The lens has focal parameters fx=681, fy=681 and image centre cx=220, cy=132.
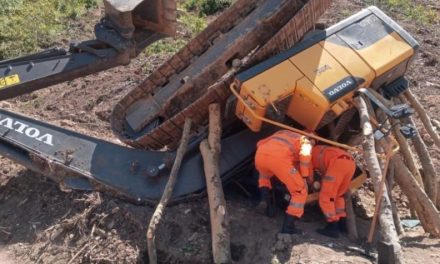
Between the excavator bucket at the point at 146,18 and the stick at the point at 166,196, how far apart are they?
0.97m

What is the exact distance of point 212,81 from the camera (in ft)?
22.4

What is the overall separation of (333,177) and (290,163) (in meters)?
0.46

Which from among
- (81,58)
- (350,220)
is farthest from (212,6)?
(350,220)

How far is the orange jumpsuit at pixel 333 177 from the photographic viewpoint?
20.5 ft

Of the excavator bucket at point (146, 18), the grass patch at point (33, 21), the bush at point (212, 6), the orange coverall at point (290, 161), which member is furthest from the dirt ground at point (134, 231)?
the bush at point (212, 6)

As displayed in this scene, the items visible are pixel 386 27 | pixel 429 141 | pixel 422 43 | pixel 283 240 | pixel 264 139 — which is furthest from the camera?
pixel 422 43

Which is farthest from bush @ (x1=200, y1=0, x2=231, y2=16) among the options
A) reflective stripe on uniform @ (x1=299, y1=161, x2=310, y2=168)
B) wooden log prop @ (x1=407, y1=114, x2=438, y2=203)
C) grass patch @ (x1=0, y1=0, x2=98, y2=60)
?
reflective stripe on uniform @ (x1=299, y1=161, x2=310, y2=168)

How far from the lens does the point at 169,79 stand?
23.9ft

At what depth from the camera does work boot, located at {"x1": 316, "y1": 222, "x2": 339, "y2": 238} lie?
6.34m

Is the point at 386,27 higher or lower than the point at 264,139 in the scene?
higher

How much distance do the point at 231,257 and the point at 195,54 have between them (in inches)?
90.9

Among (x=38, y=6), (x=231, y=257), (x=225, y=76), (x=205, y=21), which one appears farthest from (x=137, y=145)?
(x=38, y=6)

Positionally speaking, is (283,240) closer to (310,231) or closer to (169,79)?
(310,231)

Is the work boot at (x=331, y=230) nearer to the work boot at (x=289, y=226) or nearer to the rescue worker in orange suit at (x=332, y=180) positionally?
the rescue worker in orange suit at (x=332, y=180)
